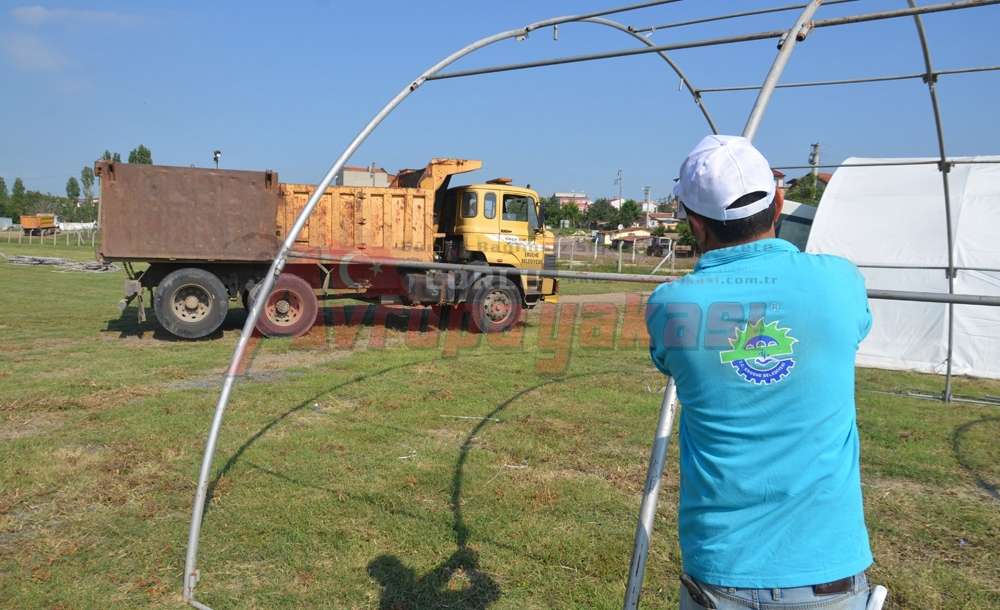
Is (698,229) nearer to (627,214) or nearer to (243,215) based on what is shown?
(243,215)

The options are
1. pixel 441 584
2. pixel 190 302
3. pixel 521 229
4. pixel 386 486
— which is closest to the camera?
pixel 441 584

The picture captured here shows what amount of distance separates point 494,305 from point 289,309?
3612mm

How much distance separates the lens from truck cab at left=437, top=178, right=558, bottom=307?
1220 centimetres

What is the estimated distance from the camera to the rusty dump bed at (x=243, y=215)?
9984 mm

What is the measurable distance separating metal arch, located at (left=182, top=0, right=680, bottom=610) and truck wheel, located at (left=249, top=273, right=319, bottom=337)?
7.49 m

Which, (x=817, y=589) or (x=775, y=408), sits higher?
(x=775, y=408)

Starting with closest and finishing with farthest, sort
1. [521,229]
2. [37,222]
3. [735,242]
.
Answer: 1. [735,242]
2. [521,229]
3. [37,222]

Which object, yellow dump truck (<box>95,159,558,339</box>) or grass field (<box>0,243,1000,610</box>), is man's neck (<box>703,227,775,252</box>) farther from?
yellow dump truck (<box>95,159,558,339</box>)

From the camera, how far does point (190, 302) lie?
10547mm

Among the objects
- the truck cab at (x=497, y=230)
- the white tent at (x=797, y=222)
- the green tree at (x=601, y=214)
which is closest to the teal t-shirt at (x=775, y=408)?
the truck cab at (x=497, y=230)

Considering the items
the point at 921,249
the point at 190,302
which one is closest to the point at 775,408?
the point at 190,302

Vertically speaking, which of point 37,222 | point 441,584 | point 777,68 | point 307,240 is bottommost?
point 441,584

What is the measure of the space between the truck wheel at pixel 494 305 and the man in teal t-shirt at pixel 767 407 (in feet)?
34.0

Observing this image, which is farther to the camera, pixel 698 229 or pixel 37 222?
pixel 37 222
